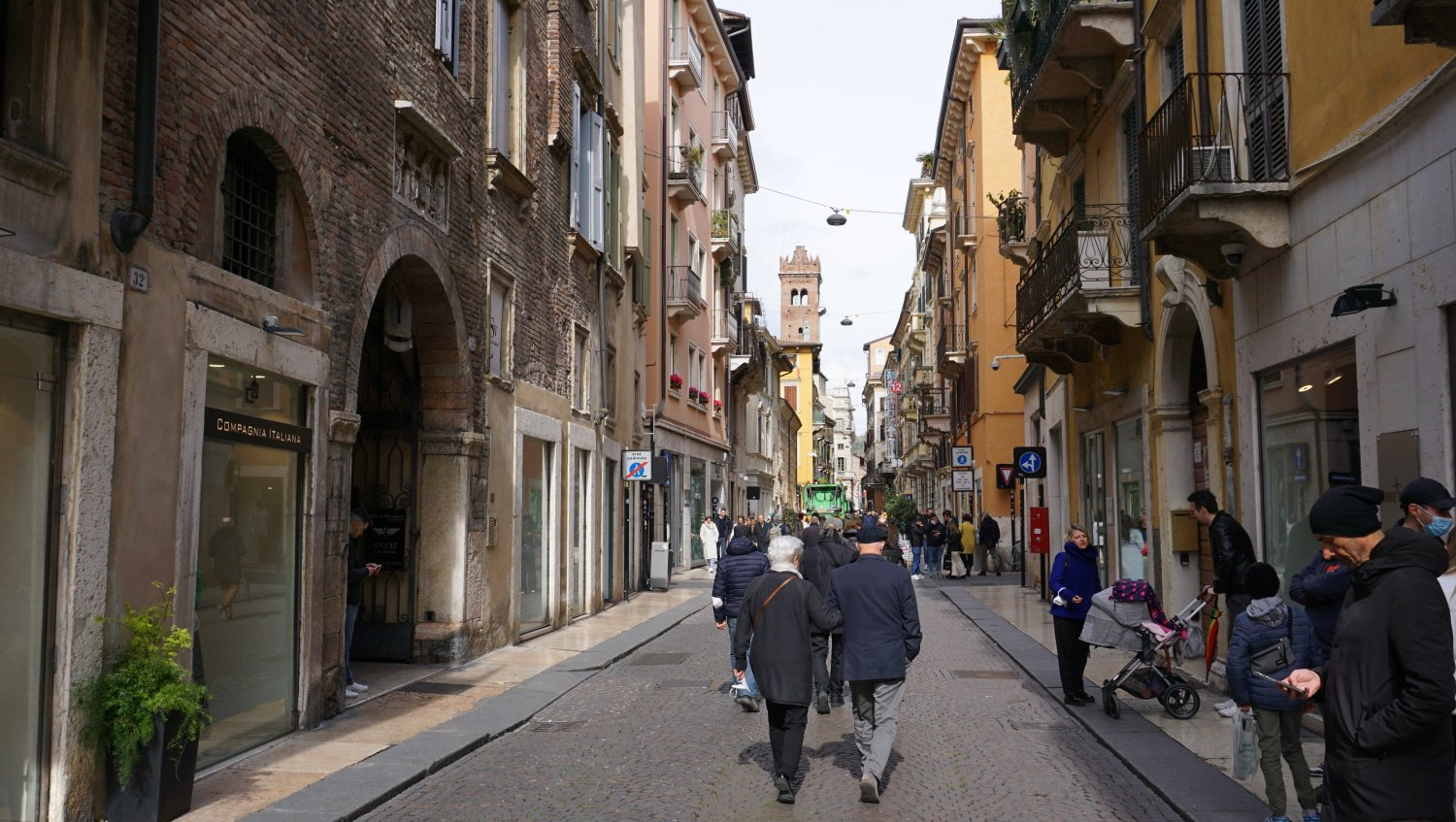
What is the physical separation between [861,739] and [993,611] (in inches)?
583

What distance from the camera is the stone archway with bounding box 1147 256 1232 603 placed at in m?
15.3

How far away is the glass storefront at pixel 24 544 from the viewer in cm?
696

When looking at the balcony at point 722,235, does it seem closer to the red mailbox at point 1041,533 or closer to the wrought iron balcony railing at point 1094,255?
the red mailbox at point 1041,533

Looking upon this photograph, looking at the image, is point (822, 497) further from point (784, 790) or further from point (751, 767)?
point (784, 790)

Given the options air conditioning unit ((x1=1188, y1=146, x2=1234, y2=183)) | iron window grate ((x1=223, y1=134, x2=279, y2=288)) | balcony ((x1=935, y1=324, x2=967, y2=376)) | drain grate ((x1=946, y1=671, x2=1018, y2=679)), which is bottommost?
drain grate ((x1=946, y1=671, x2=1018, y2=679))

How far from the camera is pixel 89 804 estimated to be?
7449mm

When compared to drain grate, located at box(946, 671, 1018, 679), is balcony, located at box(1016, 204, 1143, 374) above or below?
above

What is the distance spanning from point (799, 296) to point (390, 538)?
338 ft

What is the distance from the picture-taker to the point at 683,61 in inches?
1362

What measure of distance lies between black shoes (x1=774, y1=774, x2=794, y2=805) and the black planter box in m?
3.64

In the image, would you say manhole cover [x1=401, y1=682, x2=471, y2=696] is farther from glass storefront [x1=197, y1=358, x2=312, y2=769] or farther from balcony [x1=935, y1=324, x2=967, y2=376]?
balcony [x1=935, y1=324, x2=967, y2=376]

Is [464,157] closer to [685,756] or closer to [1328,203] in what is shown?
[685,756]

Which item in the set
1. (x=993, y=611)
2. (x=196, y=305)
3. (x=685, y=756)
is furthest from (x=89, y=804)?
(x=993, y=611)

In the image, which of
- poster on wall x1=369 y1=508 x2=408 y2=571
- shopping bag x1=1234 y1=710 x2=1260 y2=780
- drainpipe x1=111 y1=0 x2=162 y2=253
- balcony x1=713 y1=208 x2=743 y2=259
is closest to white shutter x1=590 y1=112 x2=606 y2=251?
poster on wall x1=369 y1=508 x2=408 y2=571
